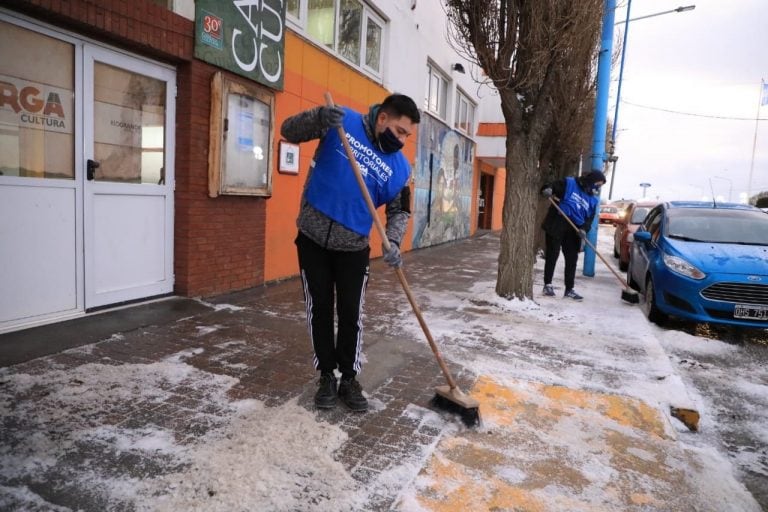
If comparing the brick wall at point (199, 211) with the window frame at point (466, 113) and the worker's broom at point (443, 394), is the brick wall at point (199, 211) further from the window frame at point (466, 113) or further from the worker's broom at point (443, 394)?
the window frame at point (466, 113)

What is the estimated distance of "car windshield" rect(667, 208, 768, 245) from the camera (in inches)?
267

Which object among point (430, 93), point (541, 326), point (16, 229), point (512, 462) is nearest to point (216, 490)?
point (512, 462)

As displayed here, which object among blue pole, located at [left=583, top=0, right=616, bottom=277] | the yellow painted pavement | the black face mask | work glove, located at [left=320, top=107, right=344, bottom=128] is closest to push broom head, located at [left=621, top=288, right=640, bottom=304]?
blue pole, located at [left=583, top=0, right=616, bottom=277]

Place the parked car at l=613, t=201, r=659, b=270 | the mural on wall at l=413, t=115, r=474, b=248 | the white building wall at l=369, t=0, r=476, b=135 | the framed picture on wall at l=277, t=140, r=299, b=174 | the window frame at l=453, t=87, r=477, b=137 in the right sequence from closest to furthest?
the framed picture on wall at l=277, t=140, r=299, b=174 → the white building wall at l=369, t=0, r=476, b=135 → the parked car at l=613, t=201, r=659, b=270 → the mural on wall at l=413, t=115, r=474, b=248 → the window frame at l=453, t=87, r=477, b=137

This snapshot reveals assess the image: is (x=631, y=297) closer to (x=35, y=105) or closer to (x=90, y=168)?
(x=90, y=168)

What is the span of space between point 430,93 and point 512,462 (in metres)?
12.1

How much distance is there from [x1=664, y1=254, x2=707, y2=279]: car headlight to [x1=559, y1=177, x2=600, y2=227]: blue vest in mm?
1614

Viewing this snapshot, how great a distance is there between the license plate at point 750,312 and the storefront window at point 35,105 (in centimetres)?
693

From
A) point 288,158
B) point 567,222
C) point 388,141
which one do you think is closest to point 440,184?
point 567,222

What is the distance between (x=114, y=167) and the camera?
497 centimetres

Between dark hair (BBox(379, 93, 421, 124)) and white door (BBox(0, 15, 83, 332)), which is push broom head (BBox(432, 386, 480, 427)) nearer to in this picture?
dark hair (BBox(379, 93, 421, 124))

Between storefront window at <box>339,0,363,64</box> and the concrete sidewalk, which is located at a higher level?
storefront window at <box>339,0,363,64</box>

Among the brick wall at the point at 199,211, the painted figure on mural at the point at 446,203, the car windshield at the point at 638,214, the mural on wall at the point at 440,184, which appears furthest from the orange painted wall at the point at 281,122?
the car windshield at the point at 638,214

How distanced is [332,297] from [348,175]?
792 millimetres
